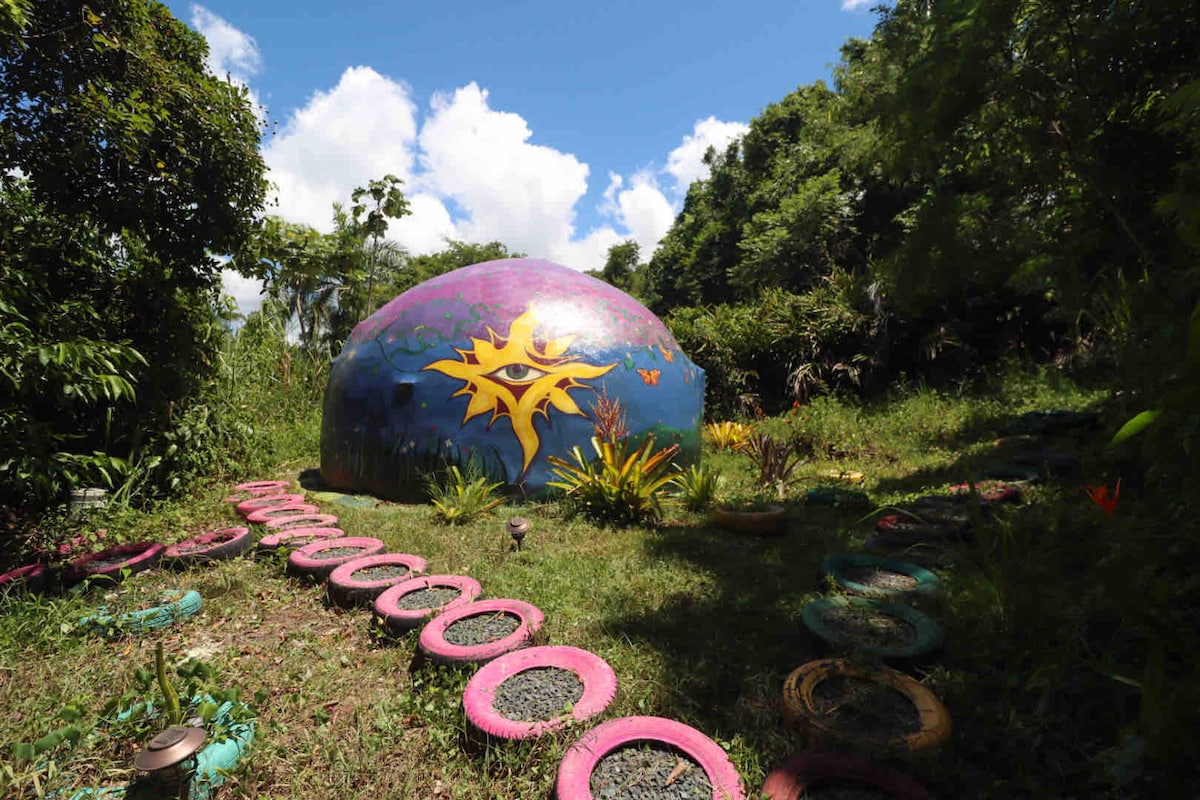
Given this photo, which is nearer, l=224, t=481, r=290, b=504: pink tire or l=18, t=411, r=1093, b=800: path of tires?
l=18, t=411, r=1093, b=800: path of tires

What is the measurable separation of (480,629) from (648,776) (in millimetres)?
1299

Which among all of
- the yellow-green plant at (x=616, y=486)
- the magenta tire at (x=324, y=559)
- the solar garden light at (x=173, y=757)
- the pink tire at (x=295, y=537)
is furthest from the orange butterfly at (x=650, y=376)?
the solar garden light at (x=173, y=757)

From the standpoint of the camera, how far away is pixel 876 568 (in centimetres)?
353

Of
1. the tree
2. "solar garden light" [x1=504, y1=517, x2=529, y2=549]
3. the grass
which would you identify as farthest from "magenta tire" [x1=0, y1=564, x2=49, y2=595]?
"solar garden light" [x1=504, y1=517, x2=529, y2=549]

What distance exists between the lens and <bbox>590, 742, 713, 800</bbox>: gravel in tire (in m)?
1.79

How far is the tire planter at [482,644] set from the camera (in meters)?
2.58

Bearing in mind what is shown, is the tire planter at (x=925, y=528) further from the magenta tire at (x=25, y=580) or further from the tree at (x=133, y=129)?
the tree at (x=133, y=129)

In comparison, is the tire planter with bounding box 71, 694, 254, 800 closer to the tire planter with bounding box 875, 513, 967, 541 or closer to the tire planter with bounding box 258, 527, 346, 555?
the tire planter with bounding box 258, 527, 346, 555

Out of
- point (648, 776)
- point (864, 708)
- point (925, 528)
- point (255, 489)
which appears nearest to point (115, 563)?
point (255, 489)

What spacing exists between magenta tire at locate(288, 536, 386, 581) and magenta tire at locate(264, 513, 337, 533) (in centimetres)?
55

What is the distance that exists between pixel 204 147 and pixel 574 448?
154 inches

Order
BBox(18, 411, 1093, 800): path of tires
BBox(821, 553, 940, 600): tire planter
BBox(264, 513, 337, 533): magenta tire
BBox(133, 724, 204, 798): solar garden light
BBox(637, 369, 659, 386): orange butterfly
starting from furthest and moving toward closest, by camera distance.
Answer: BBox(637, 369, 659, 386): orange butterfly < BBox(264, 513, 337, 533): magenta tire < BBox(821, 553, 940, 600): tire planter < BBox(18, 411, 1093, 800): path of tires < BBox(133, 724, 204, 798): solar garden light

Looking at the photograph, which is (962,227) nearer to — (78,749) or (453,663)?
(453,663)

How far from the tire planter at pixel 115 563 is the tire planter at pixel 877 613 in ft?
13.8
